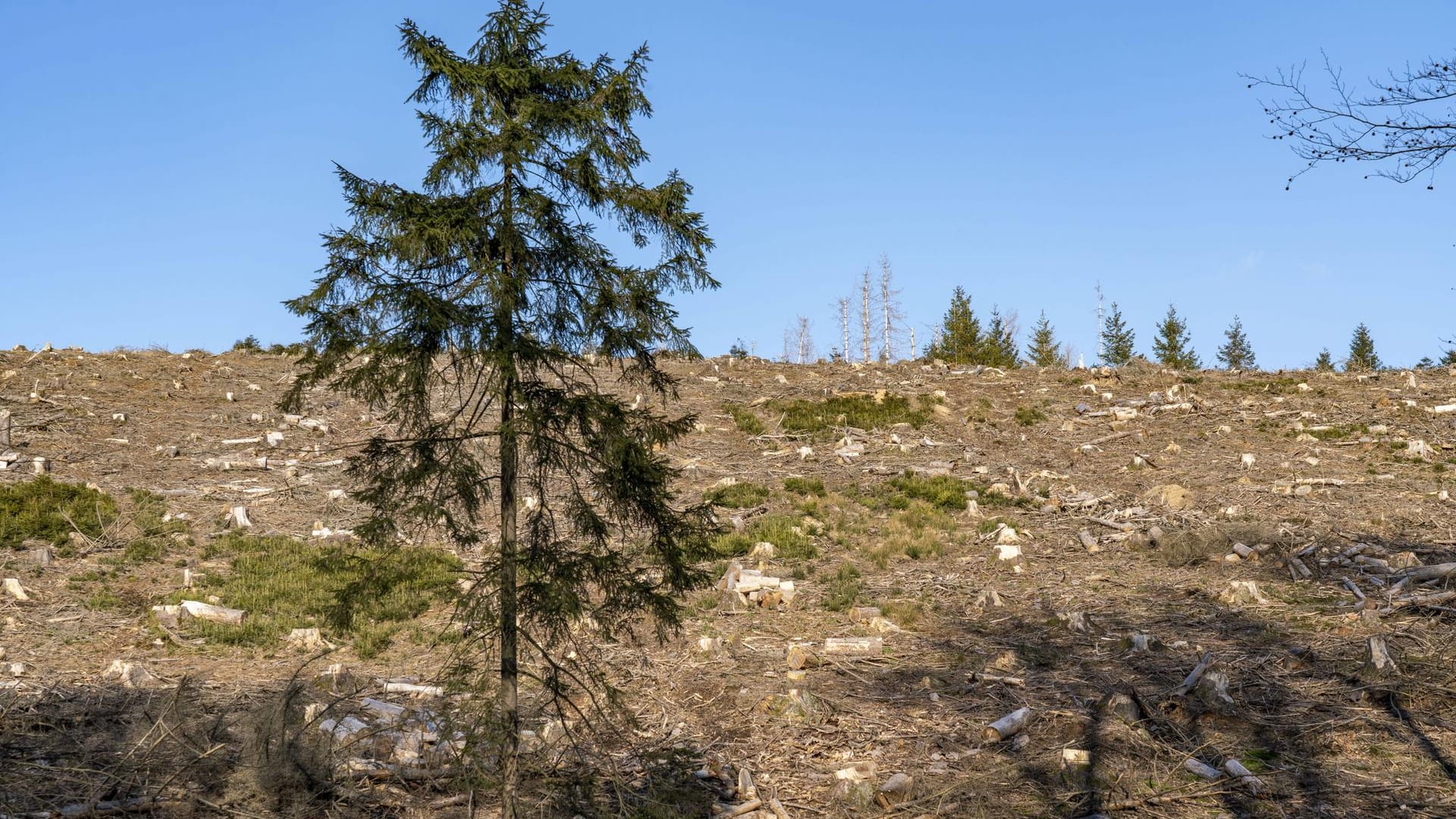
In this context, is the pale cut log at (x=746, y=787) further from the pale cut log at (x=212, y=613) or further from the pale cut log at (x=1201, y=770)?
the pale cut log at (x=212, y=613)

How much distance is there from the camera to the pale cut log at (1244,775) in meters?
6.81

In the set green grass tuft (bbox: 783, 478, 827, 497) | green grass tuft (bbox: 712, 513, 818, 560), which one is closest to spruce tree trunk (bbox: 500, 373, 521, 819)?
green grass tuft (bbox: 712, 513, 818, 560)

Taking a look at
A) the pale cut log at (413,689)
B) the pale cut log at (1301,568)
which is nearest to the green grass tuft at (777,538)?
the pale cut log at (413,689)

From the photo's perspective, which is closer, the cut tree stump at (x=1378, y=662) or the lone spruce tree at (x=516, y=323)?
the lone spruce tree at (x=516, y=323)

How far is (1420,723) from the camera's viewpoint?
25.0 feet

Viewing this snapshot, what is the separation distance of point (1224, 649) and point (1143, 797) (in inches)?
133

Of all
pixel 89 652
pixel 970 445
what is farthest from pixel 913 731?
pixel 970 445

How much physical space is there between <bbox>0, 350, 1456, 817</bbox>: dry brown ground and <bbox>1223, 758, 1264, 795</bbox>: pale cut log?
0.21 feet

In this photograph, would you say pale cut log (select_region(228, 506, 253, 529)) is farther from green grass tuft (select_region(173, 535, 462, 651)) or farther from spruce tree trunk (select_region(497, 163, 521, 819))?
spruce tree trunk (select_region(497, 163, 521, 819))

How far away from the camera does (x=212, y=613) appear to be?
436 inches

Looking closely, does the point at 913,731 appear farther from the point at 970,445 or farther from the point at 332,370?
the point at 970,445

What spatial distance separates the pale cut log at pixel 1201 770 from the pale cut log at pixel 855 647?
343 cm

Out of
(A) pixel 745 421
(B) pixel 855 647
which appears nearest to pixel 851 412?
(A) pixel 745 421

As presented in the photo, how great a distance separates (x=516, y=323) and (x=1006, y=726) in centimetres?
545
